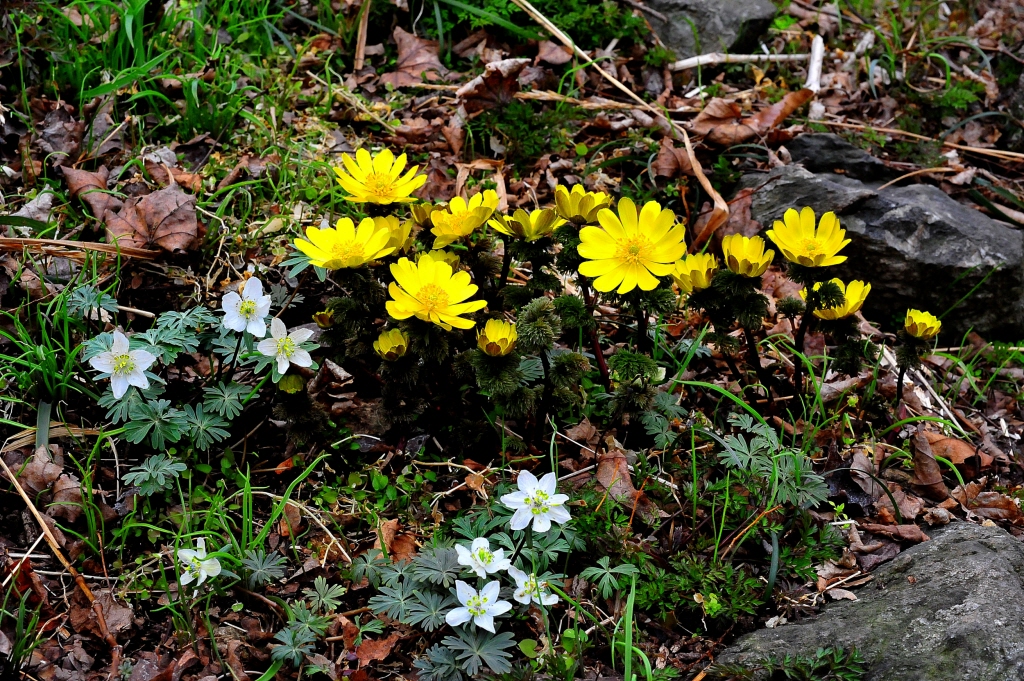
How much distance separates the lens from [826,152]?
3.68 m

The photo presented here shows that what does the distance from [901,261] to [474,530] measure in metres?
2.18

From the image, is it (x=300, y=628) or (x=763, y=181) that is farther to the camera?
(x=763, y=181)

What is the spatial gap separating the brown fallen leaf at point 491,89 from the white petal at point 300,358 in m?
1.79

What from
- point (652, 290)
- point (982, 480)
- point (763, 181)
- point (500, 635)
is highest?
point (652, 290)

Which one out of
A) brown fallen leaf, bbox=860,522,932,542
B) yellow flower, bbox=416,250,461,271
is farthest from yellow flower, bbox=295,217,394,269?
brown fallen leaf, bbox=860,522,932,542

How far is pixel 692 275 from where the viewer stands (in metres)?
2.25

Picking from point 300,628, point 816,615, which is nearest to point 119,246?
point 300,628

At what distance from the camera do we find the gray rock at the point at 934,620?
182 centimetres

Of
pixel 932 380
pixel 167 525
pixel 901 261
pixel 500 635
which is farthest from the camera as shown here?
pixel 901 261

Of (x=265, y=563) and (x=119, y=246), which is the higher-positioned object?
(x=119, y=246)

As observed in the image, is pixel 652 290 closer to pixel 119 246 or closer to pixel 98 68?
pixel 119 246

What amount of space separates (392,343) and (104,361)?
2.49ft

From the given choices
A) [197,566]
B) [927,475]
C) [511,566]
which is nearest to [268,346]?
[197,566]

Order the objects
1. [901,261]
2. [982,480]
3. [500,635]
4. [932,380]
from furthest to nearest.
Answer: [901,261] → [932,380] → [982,480] → [500,635]
